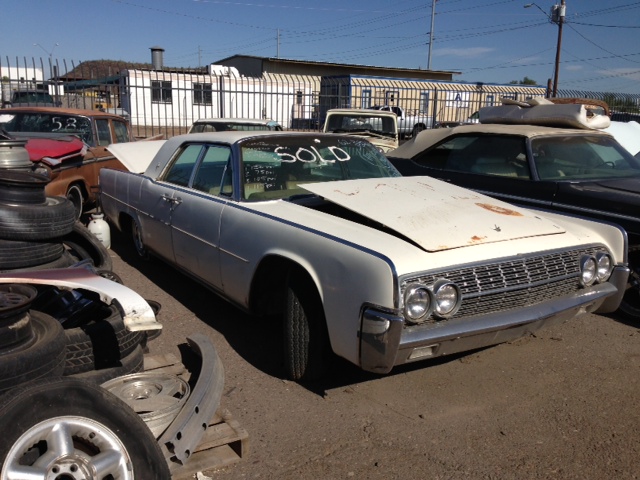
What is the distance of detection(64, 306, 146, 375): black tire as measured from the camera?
3006 mm

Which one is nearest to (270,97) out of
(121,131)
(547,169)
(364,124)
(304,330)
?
(364,124)

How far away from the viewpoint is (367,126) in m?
12.2

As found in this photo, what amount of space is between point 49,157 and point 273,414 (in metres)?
4.88

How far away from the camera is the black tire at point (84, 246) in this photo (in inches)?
191

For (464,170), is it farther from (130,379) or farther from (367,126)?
(367,126)

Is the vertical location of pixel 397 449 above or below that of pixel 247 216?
below

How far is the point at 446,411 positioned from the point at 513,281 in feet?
2.78

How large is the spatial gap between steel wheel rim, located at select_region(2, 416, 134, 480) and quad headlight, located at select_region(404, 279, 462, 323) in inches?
60.6

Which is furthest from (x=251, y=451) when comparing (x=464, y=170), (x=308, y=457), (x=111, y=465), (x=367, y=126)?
(x=367, y=126)

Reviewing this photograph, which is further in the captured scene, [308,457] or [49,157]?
[49,157]

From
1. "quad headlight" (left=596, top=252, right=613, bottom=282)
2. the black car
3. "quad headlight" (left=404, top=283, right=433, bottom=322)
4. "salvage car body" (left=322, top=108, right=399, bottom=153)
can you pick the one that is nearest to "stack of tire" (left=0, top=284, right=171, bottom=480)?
"quad headlight" (left=404, top=283, right=433, bottom=322)

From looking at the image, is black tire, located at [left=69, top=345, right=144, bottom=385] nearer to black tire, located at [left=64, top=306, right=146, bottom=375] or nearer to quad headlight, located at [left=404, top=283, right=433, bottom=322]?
black tire, located at [left=64, top=306, right=146, bottom=375]

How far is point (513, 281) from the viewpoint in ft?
11.0

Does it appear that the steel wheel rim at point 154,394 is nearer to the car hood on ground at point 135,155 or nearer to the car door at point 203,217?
the car door at point 203,217
